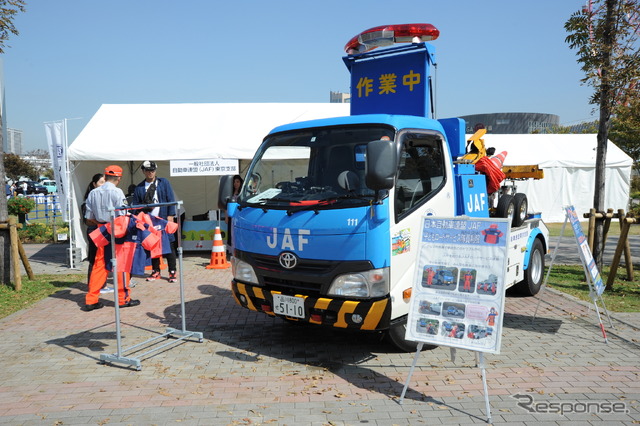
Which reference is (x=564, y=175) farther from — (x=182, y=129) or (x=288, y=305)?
(x=288, y=305)

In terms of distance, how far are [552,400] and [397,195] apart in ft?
7.08

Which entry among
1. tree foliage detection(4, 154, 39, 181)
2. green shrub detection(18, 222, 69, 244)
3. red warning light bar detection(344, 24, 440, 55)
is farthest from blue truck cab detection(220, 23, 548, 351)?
tree foliage detection(4, 154, 39, 181)

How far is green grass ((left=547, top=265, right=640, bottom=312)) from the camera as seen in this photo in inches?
273

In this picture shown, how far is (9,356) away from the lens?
16.6 feet

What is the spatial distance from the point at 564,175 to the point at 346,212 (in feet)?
57.1

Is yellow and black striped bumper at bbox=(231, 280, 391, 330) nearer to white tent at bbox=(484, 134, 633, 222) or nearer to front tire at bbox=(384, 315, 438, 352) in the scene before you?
front tire at bbox=(384, 315, 438, 352)

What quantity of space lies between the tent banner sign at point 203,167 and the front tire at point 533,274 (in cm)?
669

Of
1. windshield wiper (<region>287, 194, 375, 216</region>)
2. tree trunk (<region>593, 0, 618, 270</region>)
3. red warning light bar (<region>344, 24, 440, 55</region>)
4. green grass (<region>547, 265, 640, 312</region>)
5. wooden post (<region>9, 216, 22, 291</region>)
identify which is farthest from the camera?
tree trunk (<region>593, 0, 618, 270</region>)

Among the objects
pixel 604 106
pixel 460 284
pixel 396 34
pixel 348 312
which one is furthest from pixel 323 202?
pixel 604 106

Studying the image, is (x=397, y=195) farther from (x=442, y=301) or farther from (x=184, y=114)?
(x=184, y=114)

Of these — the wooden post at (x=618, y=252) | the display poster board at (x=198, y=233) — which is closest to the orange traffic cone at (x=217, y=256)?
the display poster board at (x=198, y=233)

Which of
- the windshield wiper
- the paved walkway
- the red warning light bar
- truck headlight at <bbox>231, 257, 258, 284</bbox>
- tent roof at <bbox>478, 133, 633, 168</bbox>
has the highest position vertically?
the red warning light bar

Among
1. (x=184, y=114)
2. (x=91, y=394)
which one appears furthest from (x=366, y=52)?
(x=184, y=114)

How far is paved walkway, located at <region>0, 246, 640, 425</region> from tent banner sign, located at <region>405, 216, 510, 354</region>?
1.95 ft
